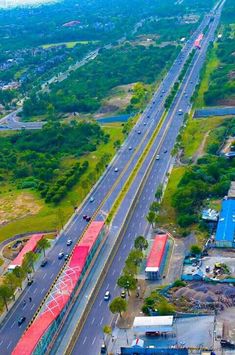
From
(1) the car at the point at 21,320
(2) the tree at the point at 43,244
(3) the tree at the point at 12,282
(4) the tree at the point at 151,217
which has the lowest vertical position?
(1) the car at the point at 21,320

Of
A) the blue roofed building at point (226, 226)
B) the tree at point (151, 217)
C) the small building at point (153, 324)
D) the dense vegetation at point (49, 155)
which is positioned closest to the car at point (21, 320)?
the small building at point (153, 324)

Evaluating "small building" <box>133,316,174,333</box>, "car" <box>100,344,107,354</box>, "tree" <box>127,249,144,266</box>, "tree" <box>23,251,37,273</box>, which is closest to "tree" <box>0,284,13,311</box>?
"tree" <box>23,251,37,273</box>

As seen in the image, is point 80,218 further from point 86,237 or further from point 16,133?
point 16,133

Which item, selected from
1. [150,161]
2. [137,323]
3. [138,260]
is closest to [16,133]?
[150,161]

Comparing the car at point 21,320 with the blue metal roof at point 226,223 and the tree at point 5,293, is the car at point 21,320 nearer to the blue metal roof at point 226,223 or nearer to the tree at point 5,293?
the tree at point 5,293

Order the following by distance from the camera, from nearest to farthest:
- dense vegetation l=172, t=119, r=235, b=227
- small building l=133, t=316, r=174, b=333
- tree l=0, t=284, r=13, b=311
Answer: small building l=133, t=316, r=174, b=333 → tree l=0, t=284, r=13, b=311 → dense vegetation l=172, t=119, r=235, b=227

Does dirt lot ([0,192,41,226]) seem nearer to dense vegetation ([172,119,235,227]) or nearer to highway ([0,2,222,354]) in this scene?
highway ([0,2,222,354])

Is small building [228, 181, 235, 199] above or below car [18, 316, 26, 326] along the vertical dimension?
above
